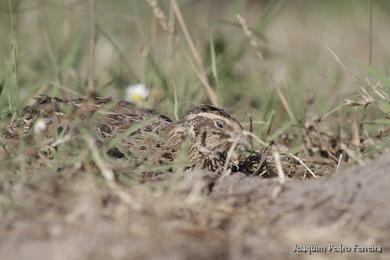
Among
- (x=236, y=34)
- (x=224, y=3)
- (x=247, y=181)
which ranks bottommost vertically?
(x=224, y=3)

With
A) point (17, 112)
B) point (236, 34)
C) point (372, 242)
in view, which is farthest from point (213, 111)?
point (236, 34)

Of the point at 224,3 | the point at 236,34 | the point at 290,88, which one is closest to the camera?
the point at 290,88

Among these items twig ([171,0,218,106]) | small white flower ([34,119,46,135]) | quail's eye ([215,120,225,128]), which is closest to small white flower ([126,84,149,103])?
twig ([171,0,218,106])

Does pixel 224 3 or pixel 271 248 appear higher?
pixel 271 248

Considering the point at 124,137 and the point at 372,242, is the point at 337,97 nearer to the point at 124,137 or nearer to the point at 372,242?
the point at 124,137

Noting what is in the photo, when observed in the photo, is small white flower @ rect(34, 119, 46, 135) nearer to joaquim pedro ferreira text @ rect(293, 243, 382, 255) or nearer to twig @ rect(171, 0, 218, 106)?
twig @ rect(171, 0, 218, 106)

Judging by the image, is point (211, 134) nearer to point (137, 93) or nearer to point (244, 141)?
point (244, 141)

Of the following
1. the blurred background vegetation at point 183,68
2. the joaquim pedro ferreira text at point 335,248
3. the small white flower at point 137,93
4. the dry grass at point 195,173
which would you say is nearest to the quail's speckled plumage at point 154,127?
the dry grass at point 195,173
